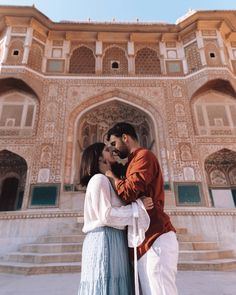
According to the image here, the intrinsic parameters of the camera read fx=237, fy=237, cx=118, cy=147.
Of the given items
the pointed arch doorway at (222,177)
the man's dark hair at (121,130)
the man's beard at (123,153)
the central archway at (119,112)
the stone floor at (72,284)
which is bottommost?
the stone floor at (72,284)

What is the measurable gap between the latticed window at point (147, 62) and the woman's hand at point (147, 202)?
7.77m

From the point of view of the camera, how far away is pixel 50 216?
223 inches

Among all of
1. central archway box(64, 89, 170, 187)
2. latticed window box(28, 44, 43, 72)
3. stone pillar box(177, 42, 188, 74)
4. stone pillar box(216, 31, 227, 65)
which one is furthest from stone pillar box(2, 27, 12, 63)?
stone pillar box(216, 31, 227, 65)

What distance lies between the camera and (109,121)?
27.9 feet

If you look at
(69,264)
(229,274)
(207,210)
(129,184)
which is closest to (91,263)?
(129,184)

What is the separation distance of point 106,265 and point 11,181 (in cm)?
743

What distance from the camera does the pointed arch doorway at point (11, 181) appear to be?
7244 millimetres

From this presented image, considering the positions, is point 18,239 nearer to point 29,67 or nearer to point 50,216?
point 50,216

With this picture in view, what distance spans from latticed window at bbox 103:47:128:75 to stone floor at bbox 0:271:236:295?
266 inches

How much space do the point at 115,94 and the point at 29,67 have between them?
9.43 ft

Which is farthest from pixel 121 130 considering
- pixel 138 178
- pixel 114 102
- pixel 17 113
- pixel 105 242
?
pixel 17 113

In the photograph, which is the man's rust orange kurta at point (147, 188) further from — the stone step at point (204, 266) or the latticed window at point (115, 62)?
the latticed window at point (115, 62)

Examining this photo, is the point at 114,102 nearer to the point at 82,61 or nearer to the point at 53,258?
the point at 82,61

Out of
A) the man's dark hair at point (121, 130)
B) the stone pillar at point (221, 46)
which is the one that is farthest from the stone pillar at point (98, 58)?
the man's dark hair at point (121, 130)
